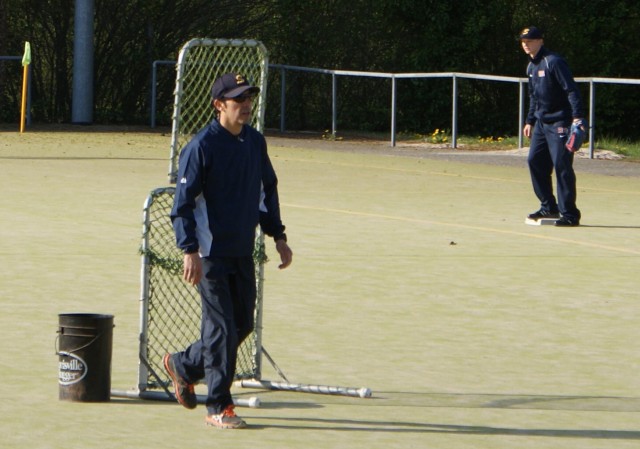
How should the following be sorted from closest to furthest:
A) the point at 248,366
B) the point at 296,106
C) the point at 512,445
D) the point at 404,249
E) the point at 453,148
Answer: the point at 512,445 < the point at 248,366 < the point at 404,249 < the point at 453,148 < the point at 296,106

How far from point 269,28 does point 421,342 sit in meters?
26.7

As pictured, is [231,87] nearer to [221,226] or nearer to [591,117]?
[221,226]

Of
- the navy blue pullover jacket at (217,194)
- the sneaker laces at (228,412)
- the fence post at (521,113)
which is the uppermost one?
the fence post at (521,113)

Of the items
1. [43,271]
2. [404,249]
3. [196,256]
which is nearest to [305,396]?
[196,256]

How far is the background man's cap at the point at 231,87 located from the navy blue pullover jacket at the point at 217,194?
0.53 ft

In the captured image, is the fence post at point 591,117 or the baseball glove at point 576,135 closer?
the baseball glove at point 576,135

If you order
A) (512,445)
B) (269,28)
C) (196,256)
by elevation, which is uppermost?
(269,28)

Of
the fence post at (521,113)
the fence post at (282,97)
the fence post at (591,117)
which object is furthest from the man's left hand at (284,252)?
the fence post at (282,97)

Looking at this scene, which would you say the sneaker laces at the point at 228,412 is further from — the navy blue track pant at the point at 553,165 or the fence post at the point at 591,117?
the fence post at the point at 591,117

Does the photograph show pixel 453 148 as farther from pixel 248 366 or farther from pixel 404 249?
pixel 248 366

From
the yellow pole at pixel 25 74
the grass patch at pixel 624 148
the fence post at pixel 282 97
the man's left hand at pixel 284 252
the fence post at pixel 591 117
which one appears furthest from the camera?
the fence post at pixel 282 97

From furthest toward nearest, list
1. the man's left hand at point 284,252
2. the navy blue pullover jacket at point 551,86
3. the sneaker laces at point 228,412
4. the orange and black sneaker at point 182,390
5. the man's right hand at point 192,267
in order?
1. the navy blue pullover jacket at point 551,86
2. the man's left hand at point 284,252
3. the orange and black sneaker at point 182,390
4. the sneaker laces at point 228,412
5. the man's right hand at point 192,267

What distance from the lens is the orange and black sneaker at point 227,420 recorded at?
292 inches

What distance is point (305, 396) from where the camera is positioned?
323 inches
